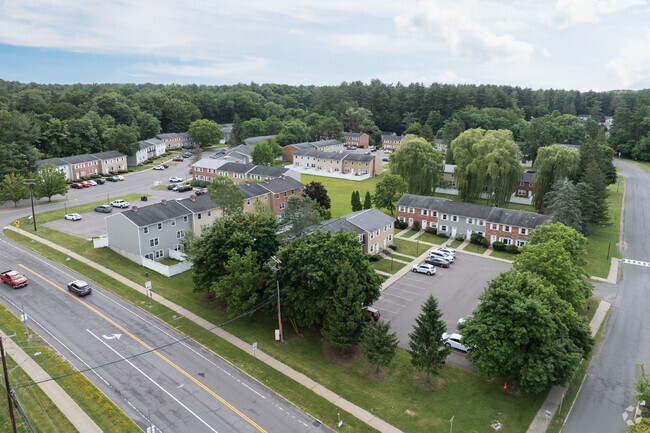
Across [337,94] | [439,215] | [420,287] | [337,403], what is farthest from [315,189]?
[337,94]

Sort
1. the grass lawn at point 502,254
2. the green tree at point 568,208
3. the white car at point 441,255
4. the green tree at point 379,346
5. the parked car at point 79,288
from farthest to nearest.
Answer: the grass lawn at point 502,254 → the green tree at point 568,208 → the white car at point 441,255 → the parked car at point 79,288 → the green tree at point 379,346

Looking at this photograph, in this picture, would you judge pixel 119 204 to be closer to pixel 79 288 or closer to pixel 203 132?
pixel 79 288

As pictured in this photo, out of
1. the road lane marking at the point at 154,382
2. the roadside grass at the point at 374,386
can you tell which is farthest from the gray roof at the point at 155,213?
the road lane marking at the point at 154,382

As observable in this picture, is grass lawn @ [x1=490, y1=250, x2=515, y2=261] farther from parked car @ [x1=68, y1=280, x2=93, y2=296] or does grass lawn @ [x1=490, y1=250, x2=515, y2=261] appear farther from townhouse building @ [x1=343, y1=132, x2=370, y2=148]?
townhouse building @ [x1=343, y1=132, x2=370, y2=148]

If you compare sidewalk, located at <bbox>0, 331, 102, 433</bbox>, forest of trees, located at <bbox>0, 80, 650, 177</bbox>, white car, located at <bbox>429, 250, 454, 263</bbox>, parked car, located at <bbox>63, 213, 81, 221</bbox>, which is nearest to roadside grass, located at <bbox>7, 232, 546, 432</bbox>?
sidewalk, located at <bbox>0, 331, 102, 433</bbox>

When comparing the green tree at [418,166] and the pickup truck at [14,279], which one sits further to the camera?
the green tree at [418,166]

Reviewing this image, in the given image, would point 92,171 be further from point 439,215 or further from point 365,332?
point 365,332

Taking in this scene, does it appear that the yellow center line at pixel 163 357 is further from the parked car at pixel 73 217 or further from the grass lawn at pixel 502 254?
the grass lawn at pixel 502 254
